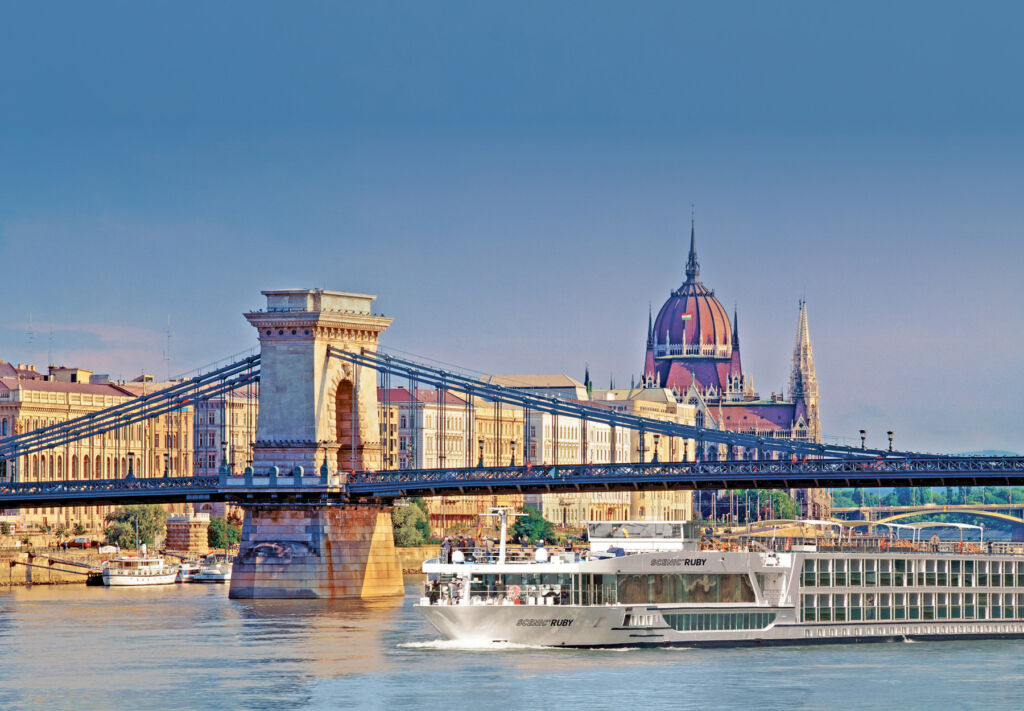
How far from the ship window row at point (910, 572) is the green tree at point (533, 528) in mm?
86952

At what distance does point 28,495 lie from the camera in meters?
97.2

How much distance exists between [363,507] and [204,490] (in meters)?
5.82

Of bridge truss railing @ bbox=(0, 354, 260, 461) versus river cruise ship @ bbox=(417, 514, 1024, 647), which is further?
bridge truss railing @ bbox=(0, 354, 260, 461)

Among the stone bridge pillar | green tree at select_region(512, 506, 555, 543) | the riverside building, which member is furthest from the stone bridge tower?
green tree at select_region(512, 506, 555, 543)

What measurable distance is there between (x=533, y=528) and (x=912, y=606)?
96613mm

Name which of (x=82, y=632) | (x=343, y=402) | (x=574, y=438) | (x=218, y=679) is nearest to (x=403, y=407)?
(x=574, y=438)

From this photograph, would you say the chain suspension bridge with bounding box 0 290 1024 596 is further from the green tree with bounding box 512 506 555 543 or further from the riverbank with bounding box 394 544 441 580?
the green tree with bounding box 512 506 555 543

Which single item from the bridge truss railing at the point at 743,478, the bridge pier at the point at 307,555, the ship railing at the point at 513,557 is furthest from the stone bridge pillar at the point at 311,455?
the ship railing at the point at 513,557

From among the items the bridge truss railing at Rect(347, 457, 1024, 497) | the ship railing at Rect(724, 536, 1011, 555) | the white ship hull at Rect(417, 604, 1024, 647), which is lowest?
the white ship hull at Rect(417, 604, 1024, 647)

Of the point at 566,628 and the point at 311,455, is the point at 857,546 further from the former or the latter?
the point at 311,455

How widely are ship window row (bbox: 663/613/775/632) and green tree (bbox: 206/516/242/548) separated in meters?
69.3

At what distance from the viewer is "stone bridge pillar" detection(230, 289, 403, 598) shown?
94125mm

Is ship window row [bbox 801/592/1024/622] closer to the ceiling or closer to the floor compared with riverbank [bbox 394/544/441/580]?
closer to the floor

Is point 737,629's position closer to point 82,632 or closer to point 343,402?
point 82,632
